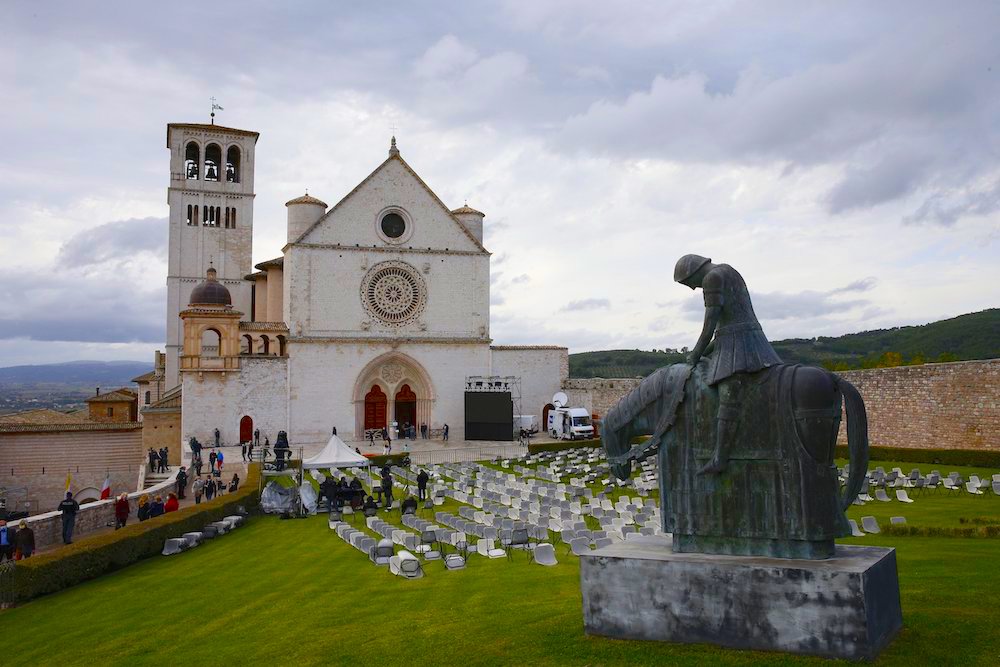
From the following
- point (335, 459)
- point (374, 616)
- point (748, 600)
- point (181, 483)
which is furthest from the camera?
point (181, 483)

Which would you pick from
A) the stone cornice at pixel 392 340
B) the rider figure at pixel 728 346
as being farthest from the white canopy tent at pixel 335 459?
the rider figure at pixel 728 346

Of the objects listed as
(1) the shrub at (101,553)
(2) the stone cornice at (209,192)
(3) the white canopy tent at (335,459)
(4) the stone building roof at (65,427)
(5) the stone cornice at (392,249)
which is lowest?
(1) the shrub at (101,553)

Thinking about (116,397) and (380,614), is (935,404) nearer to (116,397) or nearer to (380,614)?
(380,614)

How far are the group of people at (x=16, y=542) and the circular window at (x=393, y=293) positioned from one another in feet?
92.2

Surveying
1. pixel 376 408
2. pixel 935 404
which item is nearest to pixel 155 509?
pixel 376 408

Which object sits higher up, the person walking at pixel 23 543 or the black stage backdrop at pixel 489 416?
the black stage backdrop at pixel 489 416

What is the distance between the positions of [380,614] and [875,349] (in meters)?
92.5

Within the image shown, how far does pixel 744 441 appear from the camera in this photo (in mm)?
7797

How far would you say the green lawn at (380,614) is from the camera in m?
7.80

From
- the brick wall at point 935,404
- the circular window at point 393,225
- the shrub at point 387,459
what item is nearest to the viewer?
the brick wall at point 935,404

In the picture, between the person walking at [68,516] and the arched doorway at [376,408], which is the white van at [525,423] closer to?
the arched doorway at [376,408]

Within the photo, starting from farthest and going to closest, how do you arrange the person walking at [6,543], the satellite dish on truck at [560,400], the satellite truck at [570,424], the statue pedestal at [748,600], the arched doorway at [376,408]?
the satellite dish on truck at [560,400], the arched doorway at [376,408], the satellite truck at [570,424], the person walking at [6,543], the statue pedestal at [748,600]

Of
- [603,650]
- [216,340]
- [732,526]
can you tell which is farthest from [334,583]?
[216,340]

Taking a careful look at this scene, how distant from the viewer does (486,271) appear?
4775cm
